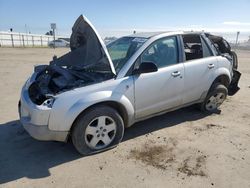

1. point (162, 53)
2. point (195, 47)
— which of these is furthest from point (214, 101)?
point (162, 53)

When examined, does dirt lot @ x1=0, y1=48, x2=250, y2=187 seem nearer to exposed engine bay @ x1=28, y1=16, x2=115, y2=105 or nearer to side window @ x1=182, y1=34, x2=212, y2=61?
exposed engine bay @ x1=28, y1=16, x2=115, y2=105

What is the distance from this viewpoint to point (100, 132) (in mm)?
4074

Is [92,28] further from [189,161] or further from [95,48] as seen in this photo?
[189,161]

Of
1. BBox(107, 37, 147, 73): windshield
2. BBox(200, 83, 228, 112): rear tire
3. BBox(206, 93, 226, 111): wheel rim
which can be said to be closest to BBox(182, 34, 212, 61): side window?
BBox(200, 83, 228, 112): rear tire

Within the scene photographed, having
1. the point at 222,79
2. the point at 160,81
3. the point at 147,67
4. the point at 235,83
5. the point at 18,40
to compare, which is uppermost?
the point at 147,67

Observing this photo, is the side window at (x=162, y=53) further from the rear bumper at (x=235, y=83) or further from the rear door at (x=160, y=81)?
the rear bumper at (x=235, y=83)

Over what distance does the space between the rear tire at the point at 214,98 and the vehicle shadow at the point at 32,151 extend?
1.53 ft

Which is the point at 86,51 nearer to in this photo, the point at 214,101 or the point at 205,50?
the point at 205,50

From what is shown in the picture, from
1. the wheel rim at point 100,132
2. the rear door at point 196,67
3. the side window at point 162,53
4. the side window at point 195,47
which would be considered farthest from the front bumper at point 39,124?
the side window at point 195,47

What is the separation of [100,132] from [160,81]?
4.38 ft

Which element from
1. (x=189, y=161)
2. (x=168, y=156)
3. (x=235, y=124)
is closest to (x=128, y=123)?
(x=168, y=156)

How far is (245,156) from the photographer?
13.3ft

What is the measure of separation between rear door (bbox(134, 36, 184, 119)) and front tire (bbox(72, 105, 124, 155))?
479mm

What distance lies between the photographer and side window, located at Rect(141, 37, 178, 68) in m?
4.55
